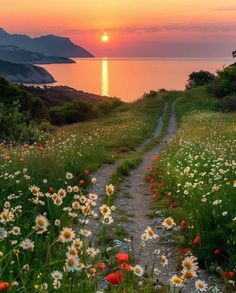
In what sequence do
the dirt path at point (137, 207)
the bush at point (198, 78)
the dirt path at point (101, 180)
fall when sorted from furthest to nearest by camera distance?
the bush at point (198, 78) < the dirt path at point (101, 180) < the dirt path at point (137, 207)

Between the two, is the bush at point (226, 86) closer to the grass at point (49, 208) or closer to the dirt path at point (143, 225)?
the grass at point (49, 208)

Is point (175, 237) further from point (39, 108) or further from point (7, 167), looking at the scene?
point (39, 108)

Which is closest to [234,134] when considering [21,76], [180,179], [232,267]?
[180,179]

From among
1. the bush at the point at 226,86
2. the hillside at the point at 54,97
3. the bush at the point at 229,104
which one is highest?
the bush at the point at 226,86

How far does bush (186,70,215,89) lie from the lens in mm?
73688

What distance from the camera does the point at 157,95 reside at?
5791 centimetres

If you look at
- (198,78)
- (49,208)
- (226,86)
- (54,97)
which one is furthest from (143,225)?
(54,97)

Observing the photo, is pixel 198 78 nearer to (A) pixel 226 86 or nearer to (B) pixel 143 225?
(A) pixel 226 86

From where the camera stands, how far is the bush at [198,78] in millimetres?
73688

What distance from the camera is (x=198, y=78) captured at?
7531 cm

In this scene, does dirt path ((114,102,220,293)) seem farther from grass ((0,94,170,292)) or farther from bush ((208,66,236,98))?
bush ((208,66,236,98))

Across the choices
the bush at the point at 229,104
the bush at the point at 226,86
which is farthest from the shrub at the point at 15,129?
the bush at the point at 226,86

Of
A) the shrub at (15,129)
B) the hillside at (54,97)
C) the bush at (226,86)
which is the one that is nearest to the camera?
the shrub at (15,129)

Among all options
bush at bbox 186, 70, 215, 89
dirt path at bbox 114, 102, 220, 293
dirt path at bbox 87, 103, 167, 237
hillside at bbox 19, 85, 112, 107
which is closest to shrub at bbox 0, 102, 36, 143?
dirt path at bbox 87, 103, 167, 237
